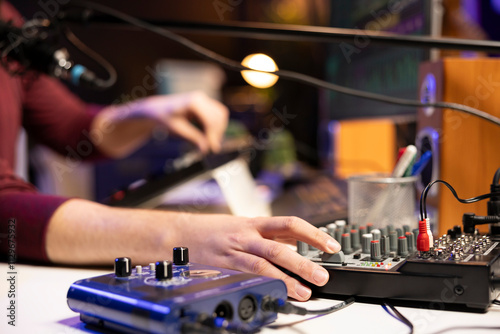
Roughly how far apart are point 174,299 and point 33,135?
1377 mm

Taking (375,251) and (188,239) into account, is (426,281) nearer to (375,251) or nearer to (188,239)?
(375,251)

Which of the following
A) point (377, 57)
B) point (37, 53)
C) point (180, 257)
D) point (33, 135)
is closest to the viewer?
point (180, 257)

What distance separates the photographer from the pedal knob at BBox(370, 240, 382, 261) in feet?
1.58

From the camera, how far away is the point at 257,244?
1.59 feet

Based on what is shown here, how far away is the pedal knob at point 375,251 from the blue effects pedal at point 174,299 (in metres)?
0.12

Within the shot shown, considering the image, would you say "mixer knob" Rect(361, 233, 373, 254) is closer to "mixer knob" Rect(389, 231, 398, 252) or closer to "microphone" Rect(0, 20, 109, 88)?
"mixer knob" Rect(389, 231, 398, 252)

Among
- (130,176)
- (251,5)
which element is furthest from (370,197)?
(251,5)

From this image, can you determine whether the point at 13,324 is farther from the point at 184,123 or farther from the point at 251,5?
the point at 251,5

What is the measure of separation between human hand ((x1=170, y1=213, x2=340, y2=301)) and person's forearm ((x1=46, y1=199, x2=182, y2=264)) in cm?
3

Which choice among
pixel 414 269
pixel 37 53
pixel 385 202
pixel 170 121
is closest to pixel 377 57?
Result: pixel 170 121

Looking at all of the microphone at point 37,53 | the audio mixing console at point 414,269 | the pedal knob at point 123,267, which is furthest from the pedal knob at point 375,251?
the microphone at point 37,53

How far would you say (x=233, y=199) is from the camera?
1.00m

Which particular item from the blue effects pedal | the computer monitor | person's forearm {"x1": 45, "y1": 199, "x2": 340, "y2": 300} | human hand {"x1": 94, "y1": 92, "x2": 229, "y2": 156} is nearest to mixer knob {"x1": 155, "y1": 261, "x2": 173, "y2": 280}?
the blue effects pedal

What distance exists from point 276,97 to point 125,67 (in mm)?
819
